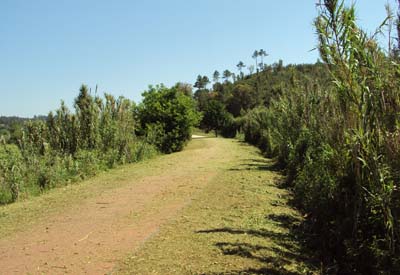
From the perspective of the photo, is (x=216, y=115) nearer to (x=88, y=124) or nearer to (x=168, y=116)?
(x=168, y=116)

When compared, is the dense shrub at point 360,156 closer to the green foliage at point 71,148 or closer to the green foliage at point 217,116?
the green foliage at point 71,148

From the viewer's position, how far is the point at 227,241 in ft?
17.2

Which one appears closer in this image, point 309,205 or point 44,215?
point 309,205

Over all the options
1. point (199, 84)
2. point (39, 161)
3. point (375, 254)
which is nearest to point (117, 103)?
point (39, 161)

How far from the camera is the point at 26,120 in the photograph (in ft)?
43.3

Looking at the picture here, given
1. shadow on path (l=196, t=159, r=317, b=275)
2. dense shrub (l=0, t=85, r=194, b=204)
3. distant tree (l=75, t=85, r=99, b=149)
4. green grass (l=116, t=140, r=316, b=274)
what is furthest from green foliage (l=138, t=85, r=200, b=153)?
shadow on path (l=196, t=159, r=317, b=275)

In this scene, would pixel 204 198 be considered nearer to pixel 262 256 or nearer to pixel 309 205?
pixel 309 205

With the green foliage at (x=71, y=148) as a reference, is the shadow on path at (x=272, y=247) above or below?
below

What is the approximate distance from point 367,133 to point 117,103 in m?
12.8

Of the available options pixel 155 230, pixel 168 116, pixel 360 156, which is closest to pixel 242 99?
pixel 168 116

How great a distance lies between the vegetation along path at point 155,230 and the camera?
455cm

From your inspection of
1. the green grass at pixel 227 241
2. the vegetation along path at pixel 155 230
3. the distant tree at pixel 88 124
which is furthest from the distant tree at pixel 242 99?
the green grass at pixel 227 241

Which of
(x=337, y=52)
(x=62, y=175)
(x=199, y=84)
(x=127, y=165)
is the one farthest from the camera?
(x=199, y=84)

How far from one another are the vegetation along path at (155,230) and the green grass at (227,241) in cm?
1
